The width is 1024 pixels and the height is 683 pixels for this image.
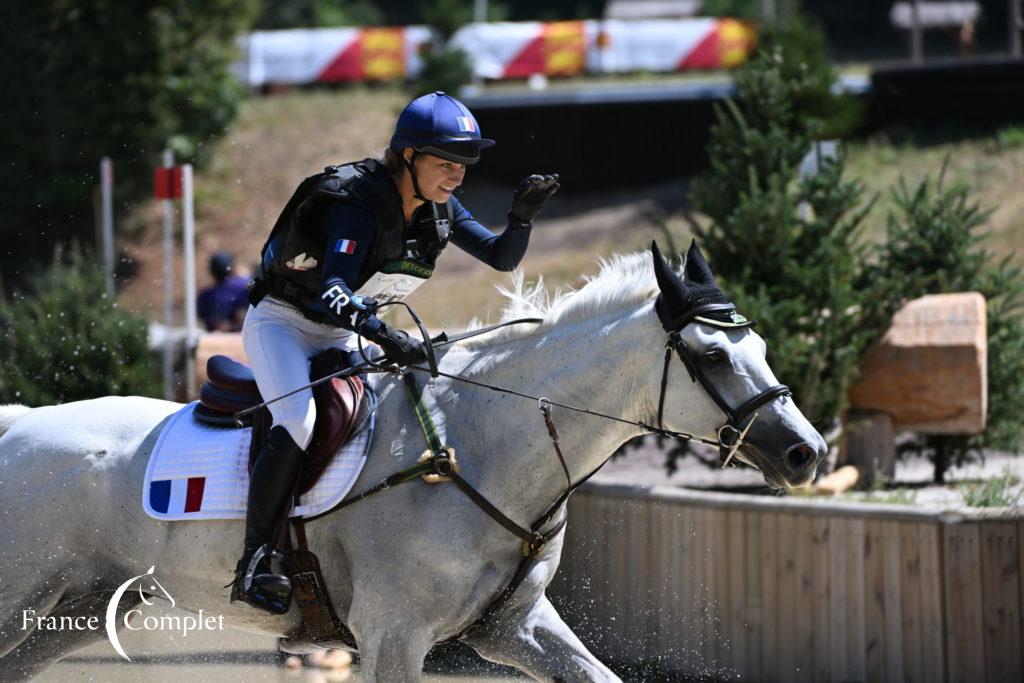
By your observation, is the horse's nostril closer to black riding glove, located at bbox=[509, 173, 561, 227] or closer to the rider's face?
black riding glove, located at bbox=[509, 173, 561, 227]

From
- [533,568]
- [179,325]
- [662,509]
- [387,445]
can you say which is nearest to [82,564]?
[387,445]

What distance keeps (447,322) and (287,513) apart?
1129 centimetres

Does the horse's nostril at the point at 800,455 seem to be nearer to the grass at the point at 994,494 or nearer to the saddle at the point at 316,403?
the saddle at the point at 316,403

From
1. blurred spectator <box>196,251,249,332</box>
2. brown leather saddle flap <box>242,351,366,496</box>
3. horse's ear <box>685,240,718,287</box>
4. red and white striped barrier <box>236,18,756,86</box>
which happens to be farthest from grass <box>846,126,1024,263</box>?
brown leather saddle flap <box>242,351,366,496</box>

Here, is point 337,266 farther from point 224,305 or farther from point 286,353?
point 224,305

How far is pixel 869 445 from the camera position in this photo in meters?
9.02

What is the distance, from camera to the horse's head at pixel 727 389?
4.23 meters

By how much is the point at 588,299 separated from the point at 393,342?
74cm

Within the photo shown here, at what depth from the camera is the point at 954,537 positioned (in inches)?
251

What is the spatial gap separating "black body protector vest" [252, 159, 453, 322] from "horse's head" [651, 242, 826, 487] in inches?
35.2

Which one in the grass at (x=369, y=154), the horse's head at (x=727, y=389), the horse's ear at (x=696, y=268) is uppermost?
the horse's ear at (x=696, y=268)

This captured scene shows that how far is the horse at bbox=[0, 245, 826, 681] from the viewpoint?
173 inches

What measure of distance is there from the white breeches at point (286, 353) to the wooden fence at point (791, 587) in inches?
117

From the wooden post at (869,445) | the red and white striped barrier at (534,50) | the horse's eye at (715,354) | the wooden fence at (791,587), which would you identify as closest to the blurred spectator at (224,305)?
the wooden fence at (791,587)
